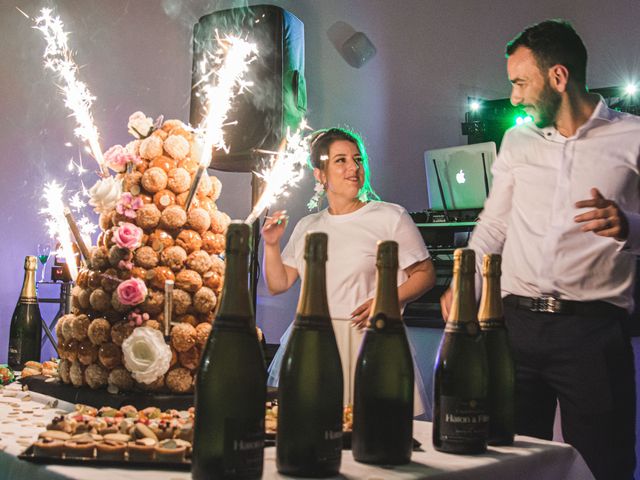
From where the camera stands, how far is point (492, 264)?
0.95 m

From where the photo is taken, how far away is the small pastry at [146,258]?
4.32 ft

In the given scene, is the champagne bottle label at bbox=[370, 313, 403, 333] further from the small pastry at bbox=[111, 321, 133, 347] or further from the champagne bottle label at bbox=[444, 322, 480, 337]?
the small pastry at bbox=[111, 321, 133, 347]

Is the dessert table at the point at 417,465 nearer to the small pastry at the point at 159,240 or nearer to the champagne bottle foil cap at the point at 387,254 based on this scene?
the champagne bottle foil cap at the point at 387,254

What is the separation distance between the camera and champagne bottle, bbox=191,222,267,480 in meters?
0.66

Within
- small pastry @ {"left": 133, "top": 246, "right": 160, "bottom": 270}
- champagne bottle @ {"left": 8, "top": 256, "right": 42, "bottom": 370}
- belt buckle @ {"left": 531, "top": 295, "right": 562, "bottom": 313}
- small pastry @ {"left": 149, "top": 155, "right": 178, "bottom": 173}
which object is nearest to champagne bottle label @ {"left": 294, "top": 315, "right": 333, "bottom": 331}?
small pastry @ {"left": 133, "top": 246, "right": 160, "bottom": 270}

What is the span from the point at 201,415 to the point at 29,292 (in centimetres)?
131

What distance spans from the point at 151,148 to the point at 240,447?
0.88 metres

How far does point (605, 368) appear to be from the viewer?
1625 millimetres

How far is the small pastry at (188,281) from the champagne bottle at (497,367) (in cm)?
55

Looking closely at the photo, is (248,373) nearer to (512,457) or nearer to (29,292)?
(512,457)

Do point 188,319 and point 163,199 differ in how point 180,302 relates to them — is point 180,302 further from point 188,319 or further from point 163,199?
point 163,199

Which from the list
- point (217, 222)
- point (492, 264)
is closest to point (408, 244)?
point (217, 222)

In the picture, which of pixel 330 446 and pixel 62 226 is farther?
pixel 62 226

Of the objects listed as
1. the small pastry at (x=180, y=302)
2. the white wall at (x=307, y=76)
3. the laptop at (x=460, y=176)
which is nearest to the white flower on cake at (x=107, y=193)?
the small pastry at (x=180, y=302)
